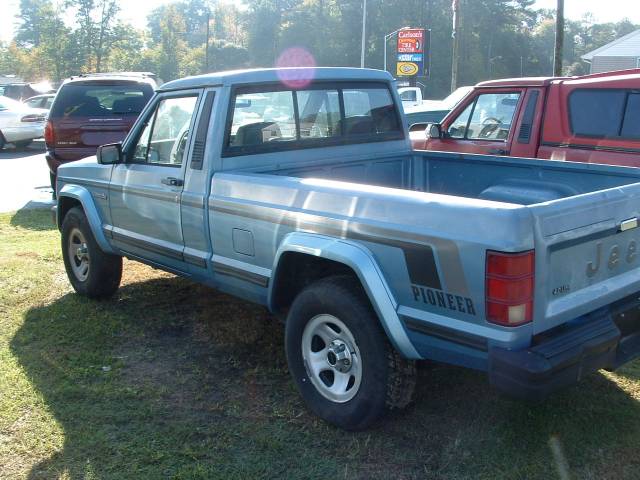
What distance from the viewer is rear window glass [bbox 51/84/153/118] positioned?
941 centimetres

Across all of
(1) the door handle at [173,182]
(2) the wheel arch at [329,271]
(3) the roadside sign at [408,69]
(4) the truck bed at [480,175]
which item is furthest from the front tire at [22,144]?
(3) the roadside sign at [408,69]

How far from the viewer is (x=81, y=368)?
4.45 meters

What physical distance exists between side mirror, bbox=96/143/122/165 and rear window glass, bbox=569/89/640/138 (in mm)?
4202

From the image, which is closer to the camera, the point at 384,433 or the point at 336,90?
the point at 384,433

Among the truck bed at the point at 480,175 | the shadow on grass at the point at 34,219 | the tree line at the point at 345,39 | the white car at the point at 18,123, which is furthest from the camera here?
the tree line at the point at 345,39

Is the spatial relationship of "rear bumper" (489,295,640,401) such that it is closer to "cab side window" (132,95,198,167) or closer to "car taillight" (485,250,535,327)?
"car taillight" (485,250,535,327)

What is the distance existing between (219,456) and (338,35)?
73.9m

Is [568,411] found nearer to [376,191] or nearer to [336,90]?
[376,191]

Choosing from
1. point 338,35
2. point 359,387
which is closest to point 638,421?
point 359,387

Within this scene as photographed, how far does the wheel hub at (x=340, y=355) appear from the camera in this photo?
139 inches

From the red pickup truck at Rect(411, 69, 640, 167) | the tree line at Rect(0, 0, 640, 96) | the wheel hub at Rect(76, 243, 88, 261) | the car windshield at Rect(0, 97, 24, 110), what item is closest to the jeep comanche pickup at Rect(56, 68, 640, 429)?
the wheel hub at Rect(76, 243, 88, 261)

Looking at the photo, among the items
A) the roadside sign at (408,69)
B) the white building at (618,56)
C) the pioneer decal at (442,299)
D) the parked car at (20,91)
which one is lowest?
the pioneer decal at (442,299)

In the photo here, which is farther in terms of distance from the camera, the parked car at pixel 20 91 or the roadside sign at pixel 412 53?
the roadside sign at pixel 412 53

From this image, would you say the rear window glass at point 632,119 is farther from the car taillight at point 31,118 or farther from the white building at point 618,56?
the white building at point 618,56
